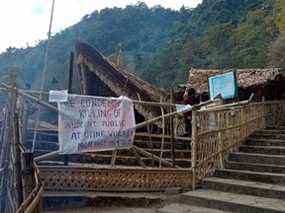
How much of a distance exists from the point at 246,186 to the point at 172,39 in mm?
30337

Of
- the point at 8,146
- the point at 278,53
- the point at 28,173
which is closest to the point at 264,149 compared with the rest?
the point at 8,146

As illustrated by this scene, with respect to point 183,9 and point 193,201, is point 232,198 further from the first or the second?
point 183,9

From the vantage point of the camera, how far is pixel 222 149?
8.77m

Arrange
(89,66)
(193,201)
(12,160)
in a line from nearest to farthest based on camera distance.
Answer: (12,160)
(193,201)
(89,66)

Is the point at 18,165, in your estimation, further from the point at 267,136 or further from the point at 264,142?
the point at 267,136

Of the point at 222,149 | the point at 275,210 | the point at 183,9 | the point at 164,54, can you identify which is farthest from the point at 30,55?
the point at 275,210

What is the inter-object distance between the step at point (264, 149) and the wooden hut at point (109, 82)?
343 cm

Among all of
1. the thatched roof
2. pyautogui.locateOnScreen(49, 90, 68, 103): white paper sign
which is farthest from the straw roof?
pyautogui.locateOnScreen(49, 90, 68, 103): white paper sign

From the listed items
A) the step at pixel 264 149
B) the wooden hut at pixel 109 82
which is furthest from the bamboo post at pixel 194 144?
the wooden hut at pixel 109 82

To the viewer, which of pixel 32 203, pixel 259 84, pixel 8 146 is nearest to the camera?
pixel 32 203

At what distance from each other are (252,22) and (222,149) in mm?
23414

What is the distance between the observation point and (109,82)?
14.1 metres

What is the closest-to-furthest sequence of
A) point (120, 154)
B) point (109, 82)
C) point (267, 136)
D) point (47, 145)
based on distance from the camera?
point (120, 154)
point (267, 136)
point (47, 145)
point (109, 82)

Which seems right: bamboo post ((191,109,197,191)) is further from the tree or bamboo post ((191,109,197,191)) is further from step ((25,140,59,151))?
the tree
